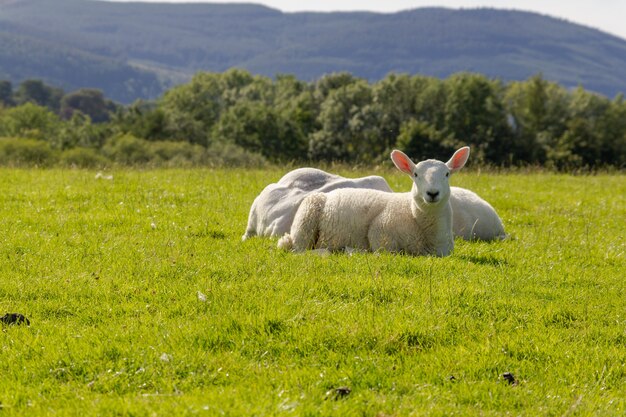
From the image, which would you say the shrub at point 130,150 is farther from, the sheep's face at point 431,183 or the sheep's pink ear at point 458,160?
the sheep's face at point 431,183

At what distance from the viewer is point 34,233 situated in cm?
1187

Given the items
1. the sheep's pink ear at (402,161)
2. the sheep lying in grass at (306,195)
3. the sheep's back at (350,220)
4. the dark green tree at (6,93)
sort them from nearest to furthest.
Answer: the sheep's pink ear at (402,161) → the sheep's back at (350,220) → the sheep lying in grass at (306,195) → the dark green tree at (6,93)

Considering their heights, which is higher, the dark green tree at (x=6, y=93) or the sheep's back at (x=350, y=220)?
the sheep's back at (x=350, y=220)

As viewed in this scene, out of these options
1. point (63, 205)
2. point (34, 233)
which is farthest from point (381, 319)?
point (63, 205)

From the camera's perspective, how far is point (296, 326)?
735cm

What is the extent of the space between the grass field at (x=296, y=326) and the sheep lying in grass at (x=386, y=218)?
20.9 inches

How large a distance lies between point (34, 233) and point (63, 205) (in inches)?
133

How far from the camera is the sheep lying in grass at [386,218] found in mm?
11062

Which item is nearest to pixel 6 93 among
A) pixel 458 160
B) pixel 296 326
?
pixel 458 160

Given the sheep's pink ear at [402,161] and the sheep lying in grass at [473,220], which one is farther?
the sheep lying in grass at [473,220]

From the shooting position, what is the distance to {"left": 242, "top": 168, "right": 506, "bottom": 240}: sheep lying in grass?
1249cm

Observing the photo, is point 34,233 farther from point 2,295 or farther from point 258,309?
point 258,309

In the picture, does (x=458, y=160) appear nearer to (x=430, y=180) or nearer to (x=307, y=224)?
(x=430, y=180)

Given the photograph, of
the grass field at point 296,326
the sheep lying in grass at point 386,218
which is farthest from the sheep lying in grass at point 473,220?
the sheep lying in grass at point 386,218
